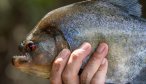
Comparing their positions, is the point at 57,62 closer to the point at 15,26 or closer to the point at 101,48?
the point at 101,48

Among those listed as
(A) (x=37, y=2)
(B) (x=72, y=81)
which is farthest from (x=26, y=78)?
(B) (x=72, y=81)

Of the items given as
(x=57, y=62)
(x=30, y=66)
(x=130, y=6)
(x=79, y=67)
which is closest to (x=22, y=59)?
Result: (x=30, y=66)

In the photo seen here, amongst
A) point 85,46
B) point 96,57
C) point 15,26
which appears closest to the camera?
point 85,46

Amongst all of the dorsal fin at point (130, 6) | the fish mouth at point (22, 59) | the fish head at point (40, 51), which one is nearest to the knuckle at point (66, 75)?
the fish head at point (40, 51)

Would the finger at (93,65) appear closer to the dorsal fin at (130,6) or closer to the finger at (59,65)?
the finger at (59,65)

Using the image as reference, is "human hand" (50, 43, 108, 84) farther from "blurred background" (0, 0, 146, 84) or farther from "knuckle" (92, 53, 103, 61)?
"blurred background" (0, 0, 146, 84)

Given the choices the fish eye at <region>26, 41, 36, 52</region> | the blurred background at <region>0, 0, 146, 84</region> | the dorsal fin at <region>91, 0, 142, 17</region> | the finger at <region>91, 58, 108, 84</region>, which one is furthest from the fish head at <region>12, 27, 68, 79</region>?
the blurred background at <region>0, 0, 146, 84</region>

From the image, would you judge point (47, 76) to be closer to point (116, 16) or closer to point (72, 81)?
point (72, 81)
